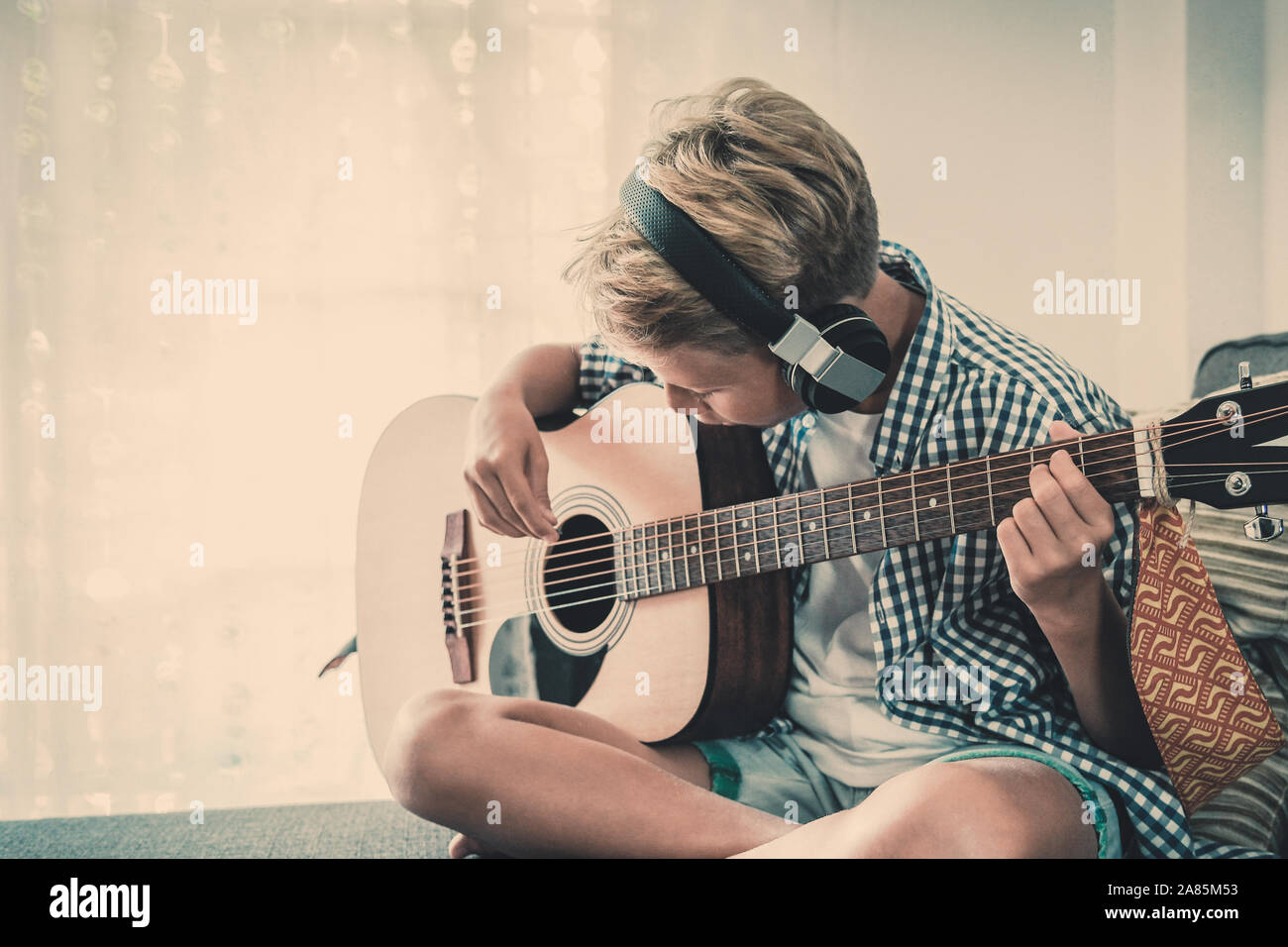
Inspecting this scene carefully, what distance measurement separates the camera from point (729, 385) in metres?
0.86

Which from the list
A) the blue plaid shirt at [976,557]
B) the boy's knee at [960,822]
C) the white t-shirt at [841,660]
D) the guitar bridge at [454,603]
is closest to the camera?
the boy's knee at [960,822]

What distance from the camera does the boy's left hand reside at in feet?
2.44

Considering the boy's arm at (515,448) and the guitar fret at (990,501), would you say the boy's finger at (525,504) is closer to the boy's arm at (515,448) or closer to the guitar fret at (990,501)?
the boy's arm at (515,448)

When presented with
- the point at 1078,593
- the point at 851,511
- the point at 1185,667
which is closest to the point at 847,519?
the point at 851,511

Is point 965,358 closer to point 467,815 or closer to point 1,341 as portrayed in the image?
point 467,815

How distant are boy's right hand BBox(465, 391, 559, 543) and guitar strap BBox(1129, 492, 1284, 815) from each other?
0.61m

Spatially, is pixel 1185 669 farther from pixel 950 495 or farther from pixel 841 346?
pixel 841 346

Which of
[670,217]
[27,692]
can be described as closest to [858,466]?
[670,217]

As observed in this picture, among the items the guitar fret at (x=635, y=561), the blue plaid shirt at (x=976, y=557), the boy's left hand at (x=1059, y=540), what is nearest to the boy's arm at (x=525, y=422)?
the guitar fret at (x=635, y=561)

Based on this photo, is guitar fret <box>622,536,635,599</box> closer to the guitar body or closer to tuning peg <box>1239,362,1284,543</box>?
the guitar body

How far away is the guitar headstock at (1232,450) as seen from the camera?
0.73m

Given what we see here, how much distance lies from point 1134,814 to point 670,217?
69 centimetres

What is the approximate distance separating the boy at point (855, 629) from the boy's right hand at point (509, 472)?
0.07 ft

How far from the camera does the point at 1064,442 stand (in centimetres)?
76
